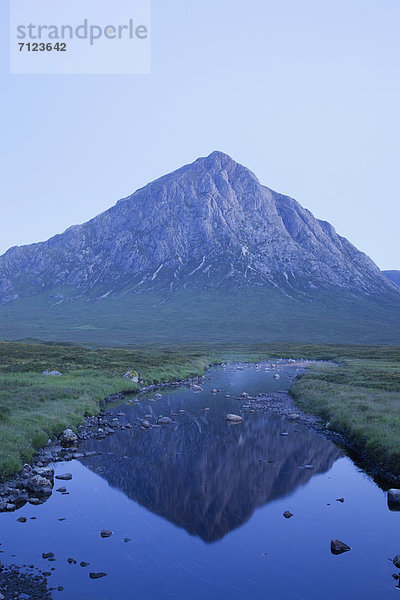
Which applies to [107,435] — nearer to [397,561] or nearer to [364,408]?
[364,408]

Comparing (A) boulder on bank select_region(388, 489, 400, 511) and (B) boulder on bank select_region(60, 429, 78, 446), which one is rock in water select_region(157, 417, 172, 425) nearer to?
(B) boulder on bank select_region(60, 429, 78, 446)

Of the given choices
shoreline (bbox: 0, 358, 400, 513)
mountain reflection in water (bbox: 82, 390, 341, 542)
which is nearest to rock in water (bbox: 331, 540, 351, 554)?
mountain reflection in water (bbox: 82, 390, 341, 542)

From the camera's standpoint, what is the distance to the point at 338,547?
51.9 feet

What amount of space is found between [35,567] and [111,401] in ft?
102

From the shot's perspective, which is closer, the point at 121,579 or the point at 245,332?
the point at 121,579

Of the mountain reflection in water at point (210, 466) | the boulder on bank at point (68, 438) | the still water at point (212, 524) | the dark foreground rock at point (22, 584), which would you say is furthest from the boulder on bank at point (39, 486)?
the boulder on bank at point (68, 438)

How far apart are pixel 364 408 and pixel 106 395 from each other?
25.9 metres

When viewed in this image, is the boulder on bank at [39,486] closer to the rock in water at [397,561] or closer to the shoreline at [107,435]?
the shoreline at [107,435]

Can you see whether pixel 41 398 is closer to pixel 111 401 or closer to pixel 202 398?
pixel 111 401

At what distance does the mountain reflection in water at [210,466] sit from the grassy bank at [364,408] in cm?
240

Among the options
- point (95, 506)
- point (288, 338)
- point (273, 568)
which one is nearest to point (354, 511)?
point (273, 568)

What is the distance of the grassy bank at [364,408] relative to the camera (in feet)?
83.2

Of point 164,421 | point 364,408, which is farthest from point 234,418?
point 364,408

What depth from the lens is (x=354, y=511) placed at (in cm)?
1933
